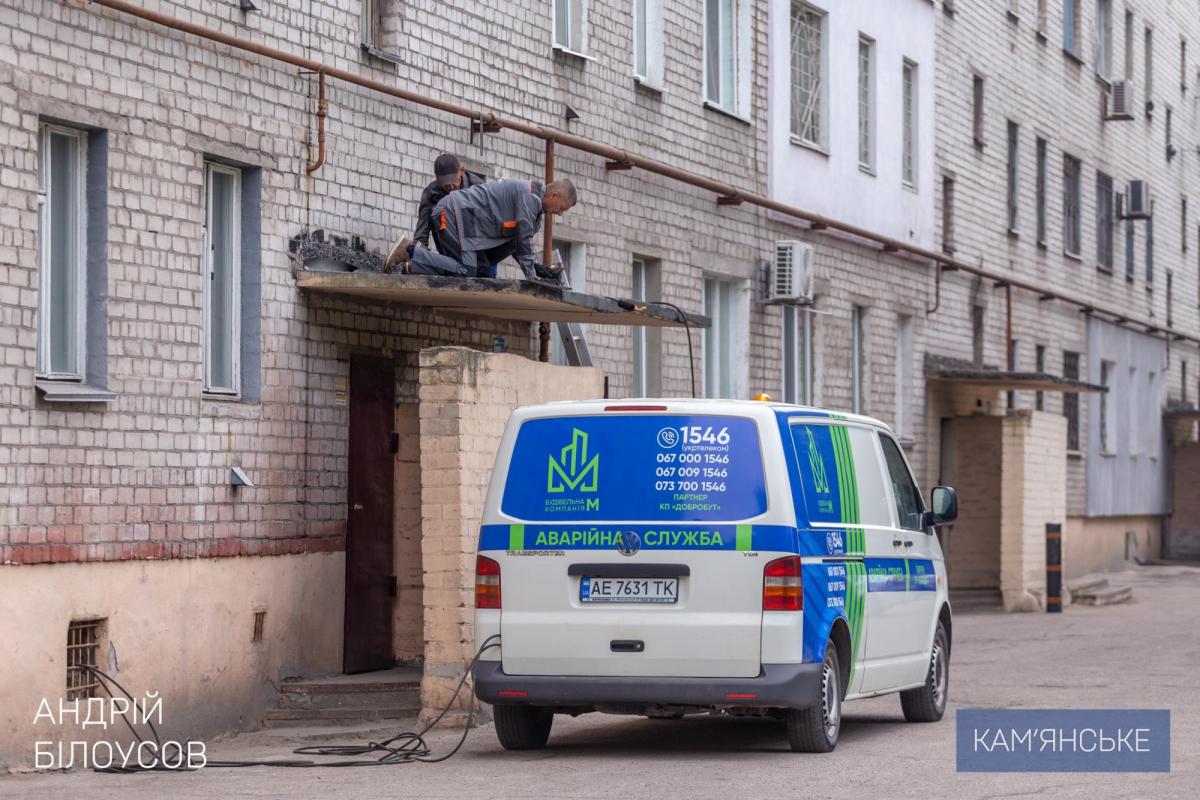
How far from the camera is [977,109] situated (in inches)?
1200

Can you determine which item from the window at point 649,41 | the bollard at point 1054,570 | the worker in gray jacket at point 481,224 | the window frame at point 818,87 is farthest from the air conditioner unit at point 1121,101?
the worker in gray jacket at point 481,224

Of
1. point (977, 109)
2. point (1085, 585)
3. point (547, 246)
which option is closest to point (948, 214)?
point (977, 109)

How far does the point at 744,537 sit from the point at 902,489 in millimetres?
2546

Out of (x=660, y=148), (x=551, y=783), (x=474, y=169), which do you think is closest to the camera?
(x=551, y=783)

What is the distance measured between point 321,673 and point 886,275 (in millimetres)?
13306

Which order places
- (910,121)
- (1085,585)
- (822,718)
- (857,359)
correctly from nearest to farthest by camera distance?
(822,718) → (857,359) → (910,121) → (1085,585)

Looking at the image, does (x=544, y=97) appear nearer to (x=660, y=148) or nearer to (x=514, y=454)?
(x=660, y=148)

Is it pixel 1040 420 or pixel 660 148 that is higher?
pixel 660 148

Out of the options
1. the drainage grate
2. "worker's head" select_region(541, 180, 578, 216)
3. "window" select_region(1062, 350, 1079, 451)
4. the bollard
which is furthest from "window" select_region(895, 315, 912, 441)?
the drainage grate

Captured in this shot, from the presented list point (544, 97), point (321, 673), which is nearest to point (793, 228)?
point (544, 97)

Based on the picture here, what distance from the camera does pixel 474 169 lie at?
17.1 meters

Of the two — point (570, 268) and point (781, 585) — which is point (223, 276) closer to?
point (781, 585)

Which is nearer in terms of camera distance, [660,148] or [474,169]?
[474,169]

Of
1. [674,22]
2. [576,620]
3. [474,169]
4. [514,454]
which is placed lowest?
[576,620]
